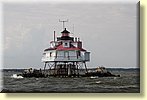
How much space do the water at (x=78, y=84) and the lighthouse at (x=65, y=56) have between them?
0.16 feet

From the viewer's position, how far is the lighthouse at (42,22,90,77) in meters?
2.69

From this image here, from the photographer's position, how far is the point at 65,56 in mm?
2719

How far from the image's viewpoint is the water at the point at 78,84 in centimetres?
266

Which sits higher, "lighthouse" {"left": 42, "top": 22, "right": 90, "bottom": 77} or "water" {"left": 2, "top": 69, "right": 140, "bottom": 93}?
"lighthouse" {"left": 42, "top": 22, "right": 90, "bottom": 77}

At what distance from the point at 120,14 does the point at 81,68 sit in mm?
364

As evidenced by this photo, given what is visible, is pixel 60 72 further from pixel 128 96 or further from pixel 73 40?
pixel 128 96

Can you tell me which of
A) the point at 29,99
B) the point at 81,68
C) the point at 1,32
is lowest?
the point at 29,99

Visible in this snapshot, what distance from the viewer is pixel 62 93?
267 cm

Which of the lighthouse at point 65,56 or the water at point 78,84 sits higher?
the lighthouse at point 65,56

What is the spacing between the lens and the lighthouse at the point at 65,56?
8.83 ft

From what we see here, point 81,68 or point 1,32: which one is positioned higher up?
point 1,32

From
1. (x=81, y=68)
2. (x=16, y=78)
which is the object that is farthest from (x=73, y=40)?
(x=16, y=78)

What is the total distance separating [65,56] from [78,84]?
6.8 inches

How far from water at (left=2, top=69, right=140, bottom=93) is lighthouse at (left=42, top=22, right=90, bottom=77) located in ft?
0.16
